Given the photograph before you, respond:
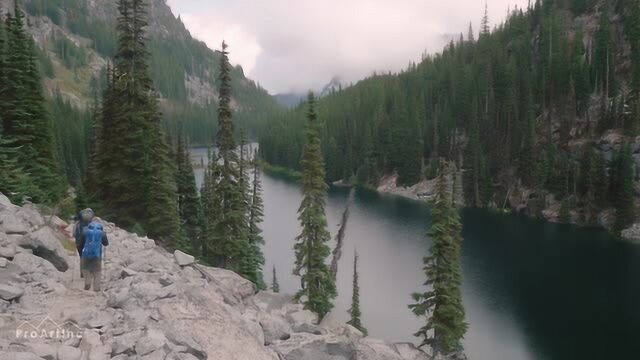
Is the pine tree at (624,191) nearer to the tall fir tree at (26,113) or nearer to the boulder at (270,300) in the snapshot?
the boulder at (270,300)

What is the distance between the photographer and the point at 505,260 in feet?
208

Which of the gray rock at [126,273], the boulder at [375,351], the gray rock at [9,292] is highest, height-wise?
the gray rock at [9,292]

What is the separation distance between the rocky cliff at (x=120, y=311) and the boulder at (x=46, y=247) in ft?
0.11

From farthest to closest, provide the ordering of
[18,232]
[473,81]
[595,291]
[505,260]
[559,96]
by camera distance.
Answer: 1. [473,81]
2. [559,96]
3. [505,260]
4. [595,291]
5. [18,232]

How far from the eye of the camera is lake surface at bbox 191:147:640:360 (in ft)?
138

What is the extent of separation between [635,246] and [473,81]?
2940 inches

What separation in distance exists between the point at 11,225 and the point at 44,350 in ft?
22.5

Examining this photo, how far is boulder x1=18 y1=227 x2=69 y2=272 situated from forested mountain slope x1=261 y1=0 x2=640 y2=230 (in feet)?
274

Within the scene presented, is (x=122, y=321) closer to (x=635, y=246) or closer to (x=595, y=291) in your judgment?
(x=595, y=291)

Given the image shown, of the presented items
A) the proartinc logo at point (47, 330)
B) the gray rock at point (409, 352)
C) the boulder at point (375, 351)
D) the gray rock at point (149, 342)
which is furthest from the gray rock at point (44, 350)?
the gray rock at point (409, 352)

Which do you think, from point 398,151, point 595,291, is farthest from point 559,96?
point 595,291

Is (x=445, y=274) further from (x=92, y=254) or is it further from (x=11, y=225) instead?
(x=11, y=225)

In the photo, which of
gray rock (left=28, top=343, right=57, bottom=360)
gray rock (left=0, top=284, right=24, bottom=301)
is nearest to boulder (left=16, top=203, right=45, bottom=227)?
gray rock (left=0, top=284, right=24, bottom=301)

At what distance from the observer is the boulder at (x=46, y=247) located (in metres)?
16.0
